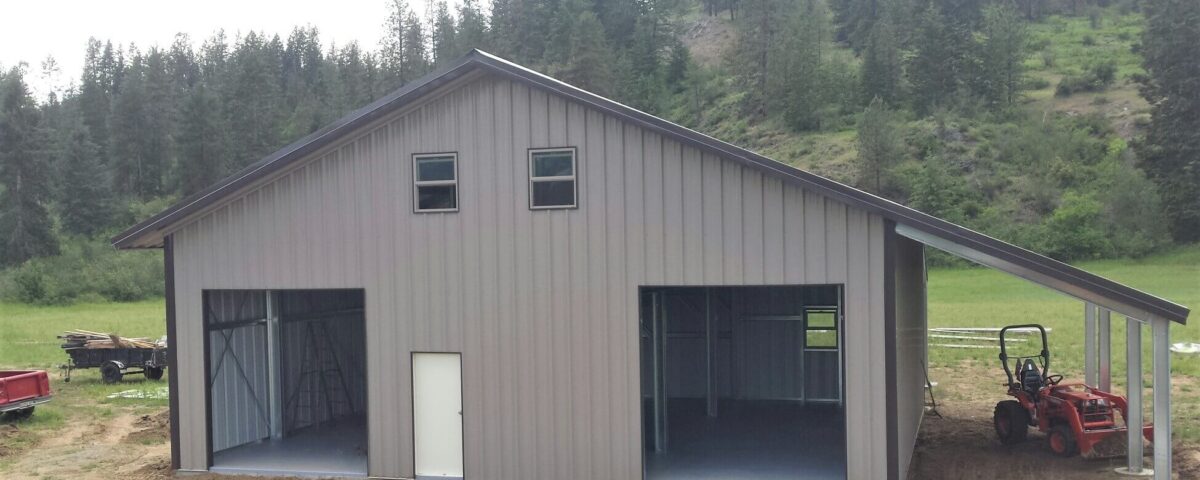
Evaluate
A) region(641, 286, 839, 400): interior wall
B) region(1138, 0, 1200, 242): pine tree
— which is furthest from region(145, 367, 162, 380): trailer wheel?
region(1138, 0, 1200, 242): pine tree

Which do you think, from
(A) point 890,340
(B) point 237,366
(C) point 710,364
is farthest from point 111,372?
(A) point 890,340

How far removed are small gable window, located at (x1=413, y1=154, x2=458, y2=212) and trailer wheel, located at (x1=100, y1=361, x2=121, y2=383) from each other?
544 inches

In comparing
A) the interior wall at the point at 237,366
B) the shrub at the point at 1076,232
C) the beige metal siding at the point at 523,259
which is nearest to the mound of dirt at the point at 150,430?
the interior wall at the point at 237,366

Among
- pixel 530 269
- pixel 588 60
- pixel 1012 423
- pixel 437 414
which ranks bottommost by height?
pixel 1012 423

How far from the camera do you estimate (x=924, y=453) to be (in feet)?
45.6

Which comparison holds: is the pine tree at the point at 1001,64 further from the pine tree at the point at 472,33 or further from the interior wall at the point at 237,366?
the interior wall at the point at 237,366

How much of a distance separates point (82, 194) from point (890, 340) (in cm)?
6056

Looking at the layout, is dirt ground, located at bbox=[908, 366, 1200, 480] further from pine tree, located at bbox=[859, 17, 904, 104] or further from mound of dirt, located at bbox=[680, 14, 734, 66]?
mound of dirt, located at bbox=[680, 14, 734, 66]

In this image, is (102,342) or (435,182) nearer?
(435,182)

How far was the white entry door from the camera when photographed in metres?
12.5

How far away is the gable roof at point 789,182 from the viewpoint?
10297 mm

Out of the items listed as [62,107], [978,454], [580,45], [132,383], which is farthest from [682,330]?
[62,107]

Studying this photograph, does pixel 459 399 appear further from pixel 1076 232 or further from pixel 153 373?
pixel 1076 232

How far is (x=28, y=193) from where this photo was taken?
2172 inches
